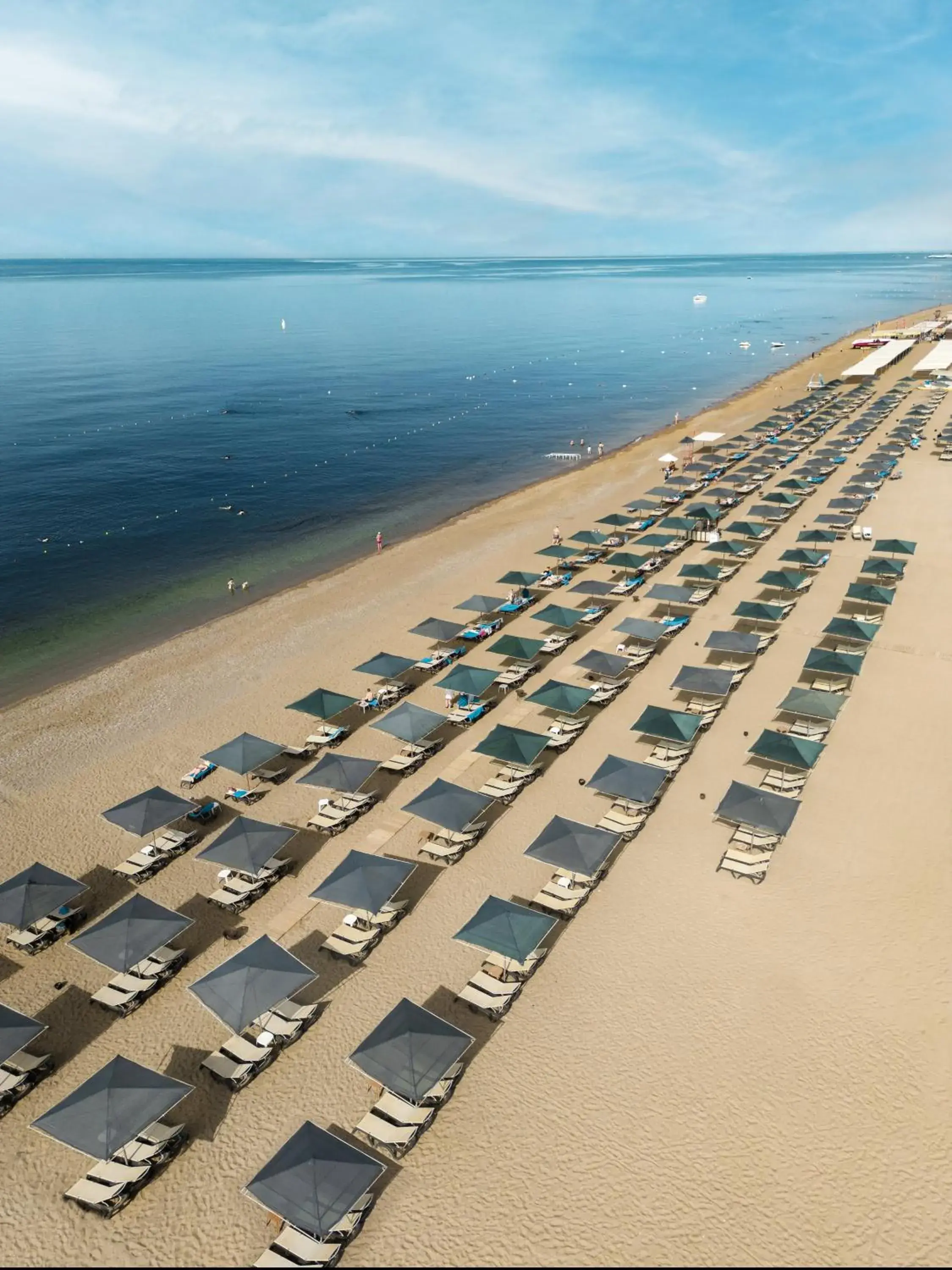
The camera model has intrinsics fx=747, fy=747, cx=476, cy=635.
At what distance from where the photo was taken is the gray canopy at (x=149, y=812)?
20.6 meters

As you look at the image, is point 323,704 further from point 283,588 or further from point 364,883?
point 283,588

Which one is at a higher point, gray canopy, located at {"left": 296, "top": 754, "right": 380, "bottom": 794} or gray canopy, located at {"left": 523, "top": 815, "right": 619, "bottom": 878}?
gray canopy, located at {"left": 296, "top": 754, "right": 380, "bottom": 794}

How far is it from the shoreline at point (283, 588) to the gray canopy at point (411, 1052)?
23486 millimetres

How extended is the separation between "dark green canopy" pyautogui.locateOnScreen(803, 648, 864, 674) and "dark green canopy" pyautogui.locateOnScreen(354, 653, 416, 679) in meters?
14.9

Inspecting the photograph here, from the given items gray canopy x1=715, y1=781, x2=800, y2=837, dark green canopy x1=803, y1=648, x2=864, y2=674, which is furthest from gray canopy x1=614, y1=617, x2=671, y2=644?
gray canopy x1=715, y1=781, x2=800, y2=837

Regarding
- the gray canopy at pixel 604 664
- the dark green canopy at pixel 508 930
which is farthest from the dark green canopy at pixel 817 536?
the dark green canopy at pixel 508 930

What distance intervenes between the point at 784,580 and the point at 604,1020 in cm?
2341

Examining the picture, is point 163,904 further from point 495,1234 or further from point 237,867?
point 495,1234

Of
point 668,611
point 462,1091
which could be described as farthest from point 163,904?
point 668,611

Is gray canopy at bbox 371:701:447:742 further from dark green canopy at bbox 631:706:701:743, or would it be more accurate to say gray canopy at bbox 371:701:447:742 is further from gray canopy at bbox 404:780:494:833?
dark green canopy at bbox 631:706:701:743

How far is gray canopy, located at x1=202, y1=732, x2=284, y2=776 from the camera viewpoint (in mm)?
23109

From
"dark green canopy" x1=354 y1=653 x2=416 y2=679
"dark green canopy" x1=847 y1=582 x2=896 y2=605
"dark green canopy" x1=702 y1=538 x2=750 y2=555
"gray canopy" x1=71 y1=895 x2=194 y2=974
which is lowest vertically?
"gray canopy" x1=71 y1=895 x2=194 y2=974

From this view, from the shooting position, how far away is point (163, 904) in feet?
64.3

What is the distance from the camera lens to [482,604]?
Result: 33.6 metres
